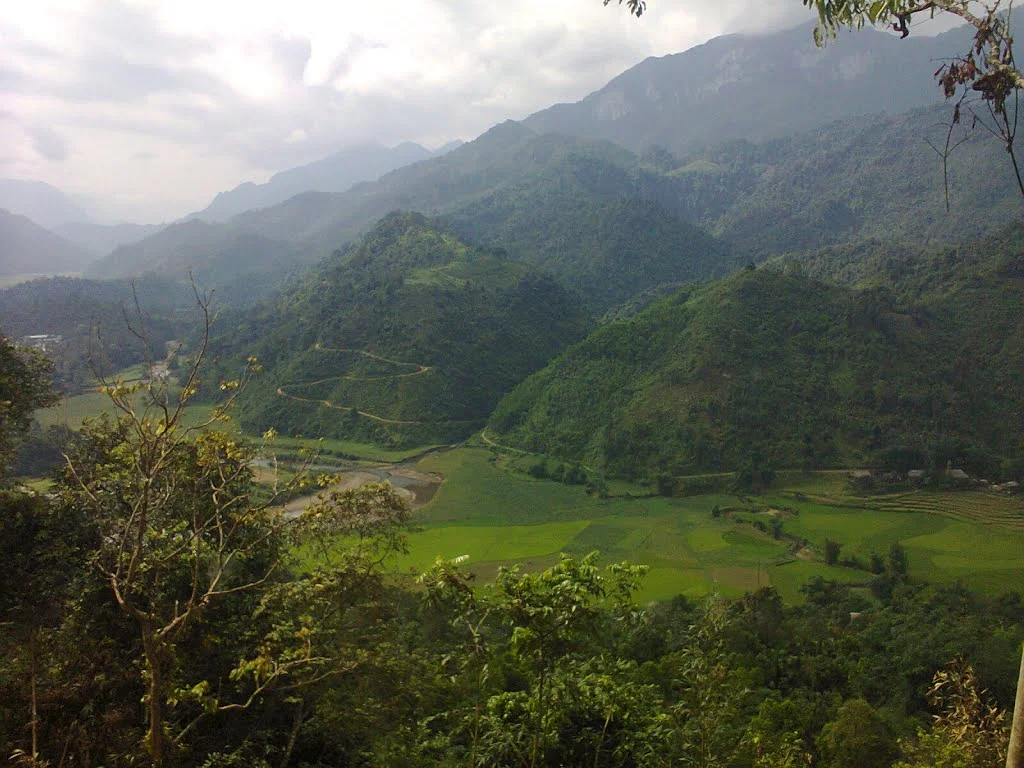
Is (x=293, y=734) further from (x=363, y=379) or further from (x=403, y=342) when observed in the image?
(x=403, y=342)

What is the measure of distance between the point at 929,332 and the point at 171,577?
48383 millimetres

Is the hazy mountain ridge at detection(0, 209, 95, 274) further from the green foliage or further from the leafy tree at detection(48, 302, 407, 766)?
the leafy tree at detection(48, 302, 407, 766)

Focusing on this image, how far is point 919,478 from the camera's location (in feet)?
112

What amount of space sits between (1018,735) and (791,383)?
39.6 m

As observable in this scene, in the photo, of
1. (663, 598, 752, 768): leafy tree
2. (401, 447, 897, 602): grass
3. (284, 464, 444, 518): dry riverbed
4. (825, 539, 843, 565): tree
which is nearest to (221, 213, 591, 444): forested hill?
(284, 464, 444, 518): dry riverbed

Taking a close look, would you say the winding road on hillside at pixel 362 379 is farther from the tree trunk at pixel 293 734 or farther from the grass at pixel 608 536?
the tree trunk at pixel 293 734

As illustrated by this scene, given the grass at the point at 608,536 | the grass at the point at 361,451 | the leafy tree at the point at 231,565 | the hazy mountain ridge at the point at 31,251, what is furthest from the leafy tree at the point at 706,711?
the hazy mountain ridge at the point at 31,251

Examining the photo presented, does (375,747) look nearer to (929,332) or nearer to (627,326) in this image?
(627,326)

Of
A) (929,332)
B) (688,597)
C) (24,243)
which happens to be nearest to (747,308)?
(929,332)

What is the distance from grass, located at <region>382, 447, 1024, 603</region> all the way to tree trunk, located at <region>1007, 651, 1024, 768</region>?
2224 centimetres

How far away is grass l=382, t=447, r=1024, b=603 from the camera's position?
2594 centimetres

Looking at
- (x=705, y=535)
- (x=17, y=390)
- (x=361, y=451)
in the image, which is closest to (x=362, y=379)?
(x=361, y=451)

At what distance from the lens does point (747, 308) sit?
4500cm

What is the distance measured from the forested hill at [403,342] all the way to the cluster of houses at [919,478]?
83.0ft
